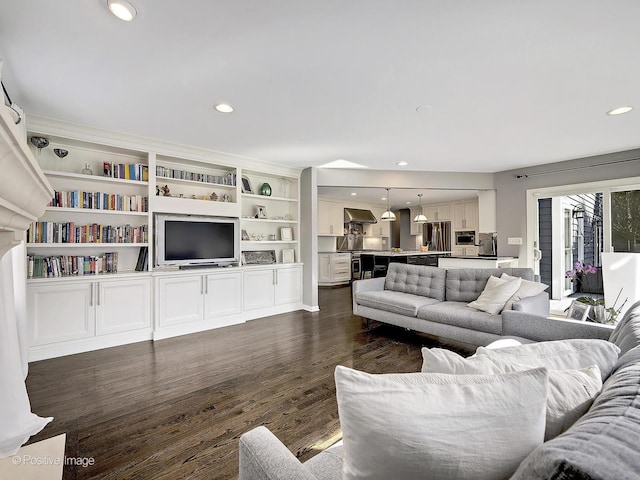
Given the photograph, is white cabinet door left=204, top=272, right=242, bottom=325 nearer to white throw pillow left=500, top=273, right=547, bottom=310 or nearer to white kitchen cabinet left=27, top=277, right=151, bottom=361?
white kitchen cabinet left=27, top=277, right=151, bottom=361

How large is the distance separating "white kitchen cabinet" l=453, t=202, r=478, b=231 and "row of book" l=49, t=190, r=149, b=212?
7805 mm

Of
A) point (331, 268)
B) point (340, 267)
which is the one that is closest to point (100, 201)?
point (331, 268)

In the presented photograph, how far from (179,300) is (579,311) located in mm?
4156

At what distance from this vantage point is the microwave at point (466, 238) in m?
8.37

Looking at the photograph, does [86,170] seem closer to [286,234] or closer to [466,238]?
[286,234]

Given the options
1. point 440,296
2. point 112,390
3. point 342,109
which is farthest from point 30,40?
point 440,296

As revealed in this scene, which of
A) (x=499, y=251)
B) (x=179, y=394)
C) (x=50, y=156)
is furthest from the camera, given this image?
(x=499, y=251)

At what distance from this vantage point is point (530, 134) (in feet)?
11.9

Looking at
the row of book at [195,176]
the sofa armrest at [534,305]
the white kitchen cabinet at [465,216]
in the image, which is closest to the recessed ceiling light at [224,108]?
the row of book at [195,176]

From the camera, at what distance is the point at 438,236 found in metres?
9.18

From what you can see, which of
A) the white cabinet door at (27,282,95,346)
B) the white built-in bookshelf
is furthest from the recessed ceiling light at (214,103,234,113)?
the white cabinet door at (27,282,95,346)

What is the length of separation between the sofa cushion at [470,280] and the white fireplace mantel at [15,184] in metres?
3.79

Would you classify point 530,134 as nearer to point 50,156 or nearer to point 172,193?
point 172,193

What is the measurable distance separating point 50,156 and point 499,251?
22.4 ft
